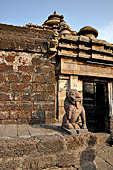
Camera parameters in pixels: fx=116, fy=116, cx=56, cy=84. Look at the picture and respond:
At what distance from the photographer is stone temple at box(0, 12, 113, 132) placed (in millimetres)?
3572

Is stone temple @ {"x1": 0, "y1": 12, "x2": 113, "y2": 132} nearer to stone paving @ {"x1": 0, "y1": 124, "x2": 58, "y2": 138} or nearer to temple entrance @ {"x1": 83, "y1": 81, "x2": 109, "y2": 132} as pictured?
temple entrance @ {"x1": 83, "y1": 81, "x2": 109, "y2": 132}

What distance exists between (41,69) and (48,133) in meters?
2.12

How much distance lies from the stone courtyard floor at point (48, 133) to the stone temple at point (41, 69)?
1.68 ft

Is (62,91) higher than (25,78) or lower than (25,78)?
lower

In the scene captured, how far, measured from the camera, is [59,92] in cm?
430

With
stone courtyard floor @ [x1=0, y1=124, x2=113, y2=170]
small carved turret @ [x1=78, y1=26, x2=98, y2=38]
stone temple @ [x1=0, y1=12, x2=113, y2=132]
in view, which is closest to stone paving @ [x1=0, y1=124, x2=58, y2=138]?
stone courtyard floor @ [x1=0, y1=124, x2=113, y2=170]

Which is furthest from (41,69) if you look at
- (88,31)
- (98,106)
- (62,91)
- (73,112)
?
(88,31)

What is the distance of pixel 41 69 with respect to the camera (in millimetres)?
3885

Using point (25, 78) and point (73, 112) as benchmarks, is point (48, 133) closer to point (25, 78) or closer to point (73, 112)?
point (73, 112)

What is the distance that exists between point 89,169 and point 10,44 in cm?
389

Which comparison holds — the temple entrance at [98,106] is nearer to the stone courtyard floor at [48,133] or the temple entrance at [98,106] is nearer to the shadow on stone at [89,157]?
the stone courtyard floor at [48,133]

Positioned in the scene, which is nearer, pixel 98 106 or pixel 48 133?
pixel 48 133

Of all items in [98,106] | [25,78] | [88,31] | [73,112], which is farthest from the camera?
[88,31]

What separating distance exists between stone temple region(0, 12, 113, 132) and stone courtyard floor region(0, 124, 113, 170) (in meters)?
0.51
